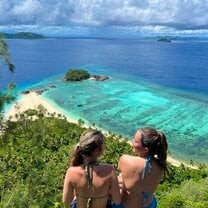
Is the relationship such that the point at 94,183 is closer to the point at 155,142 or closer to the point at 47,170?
the point at 155,142

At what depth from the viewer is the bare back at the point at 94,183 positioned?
4.44 meters

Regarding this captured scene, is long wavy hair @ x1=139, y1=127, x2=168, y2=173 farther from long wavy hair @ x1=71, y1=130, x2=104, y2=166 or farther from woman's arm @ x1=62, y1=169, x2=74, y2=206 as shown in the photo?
woman's arm @ x1=62, y1=169, x2=74, y2=206

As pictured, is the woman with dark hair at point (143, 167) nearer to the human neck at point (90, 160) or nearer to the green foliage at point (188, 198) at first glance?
the human neck at point (90, 160)

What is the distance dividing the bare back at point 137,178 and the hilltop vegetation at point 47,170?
36.9 ft

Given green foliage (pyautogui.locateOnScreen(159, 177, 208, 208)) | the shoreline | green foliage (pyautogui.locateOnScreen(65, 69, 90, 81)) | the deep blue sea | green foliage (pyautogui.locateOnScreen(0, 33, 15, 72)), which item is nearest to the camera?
green foliage (pyautogui.locateOnScreen(0, 33, 15, 72))

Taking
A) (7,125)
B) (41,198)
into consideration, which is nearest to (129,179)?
(7,125)

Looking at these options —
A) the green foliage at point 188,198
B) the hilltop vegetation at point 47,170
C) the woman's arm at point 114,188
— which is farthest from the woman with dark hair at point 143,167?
the green foliage at point 188,198

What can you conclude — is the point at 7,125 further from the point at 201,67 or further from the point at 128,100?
the point at 201,67

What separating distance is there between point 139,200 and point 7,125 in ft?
38.0

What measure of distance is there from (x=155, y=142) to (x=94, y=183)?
0.89 metres

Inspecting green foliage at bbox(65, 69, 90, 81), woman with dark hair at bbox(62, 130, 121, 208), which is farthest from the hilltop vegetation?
green foliage at bbox(65, 69, 90, 81)

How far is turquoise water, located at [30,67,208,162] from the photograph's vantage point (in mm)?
45125

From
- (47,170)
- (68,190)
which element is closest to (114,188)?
(68,190)

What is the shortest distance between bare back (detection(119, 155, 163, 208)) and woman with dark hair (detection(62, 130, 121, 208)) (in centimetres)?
19
